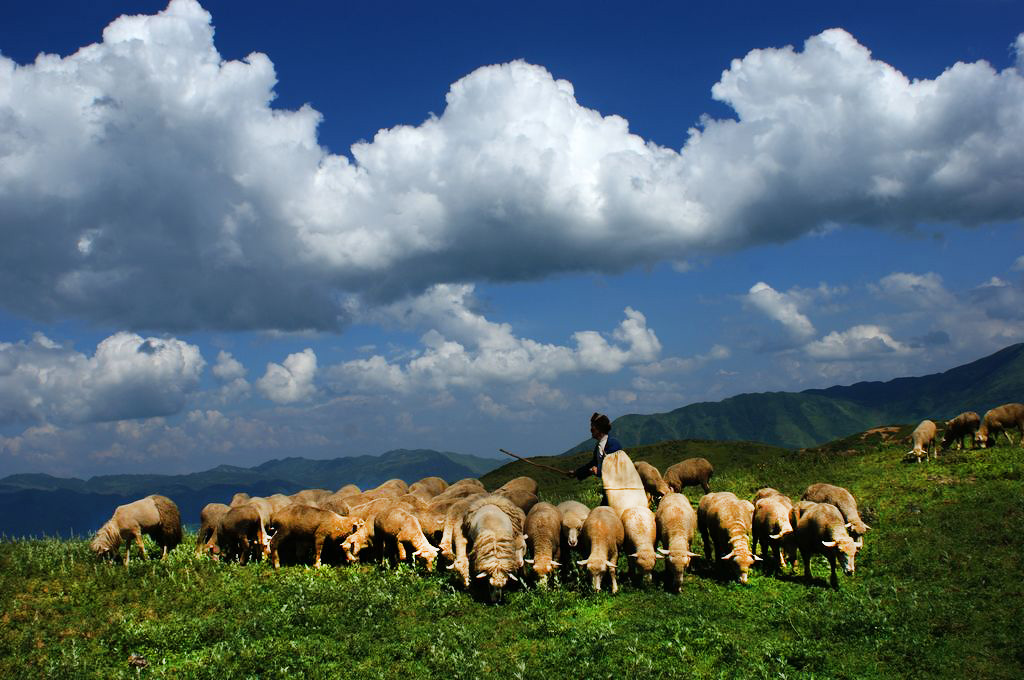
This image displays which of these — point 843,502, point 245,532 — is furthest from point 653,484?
point 245,532

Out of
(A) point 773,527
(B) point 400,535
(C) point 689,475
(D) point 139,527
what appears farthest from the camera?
(C) point 689,475

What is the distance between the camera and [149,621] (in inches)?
588

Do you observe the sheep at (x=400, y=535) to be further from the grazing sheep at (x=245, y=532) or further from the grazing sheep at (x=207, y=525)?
the grazing sheep at (x=207, y=525)

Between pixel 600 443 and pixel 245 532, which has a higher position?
pixel 600 443

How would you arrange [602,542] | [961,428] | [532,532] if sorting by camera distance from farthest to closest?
[961,428]
[532,532]
[602,542]

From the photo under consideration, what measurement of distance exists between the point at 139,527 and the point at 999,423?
42.3 metres

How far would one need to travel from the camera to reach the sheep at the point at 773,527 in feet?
60.9

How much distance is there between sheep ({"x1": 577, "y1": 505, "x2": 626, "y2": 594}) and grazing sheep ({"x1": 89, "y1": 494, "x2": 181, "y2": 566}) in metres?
14.6

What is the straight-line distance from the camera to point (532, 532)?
18.6 meters

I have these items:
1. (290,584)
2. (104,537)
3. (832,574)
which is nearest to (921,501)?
(832,574)

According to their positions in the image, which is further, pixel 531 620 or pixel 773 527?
pixel 773 527

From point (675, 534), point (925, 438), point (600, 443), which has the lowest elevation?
point (675, 534)

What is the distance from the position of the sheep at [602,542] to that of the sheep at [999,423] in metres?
29.1

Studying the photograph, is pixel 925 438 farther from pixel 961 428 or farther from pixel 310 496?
pixel 310 496
